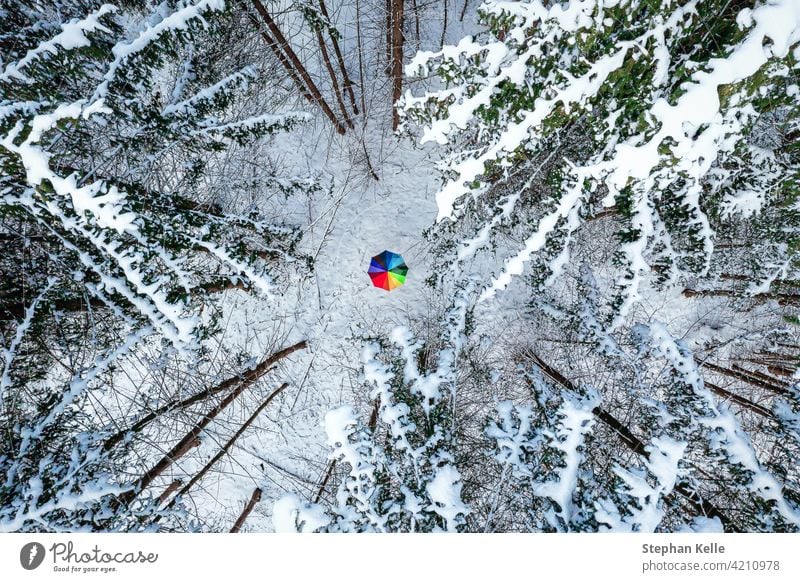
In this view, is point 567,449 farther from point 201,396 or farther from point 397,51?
point 397,51

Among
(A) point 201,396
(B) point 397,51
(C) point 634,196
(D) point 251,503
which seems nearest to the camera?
(C) point 634,196

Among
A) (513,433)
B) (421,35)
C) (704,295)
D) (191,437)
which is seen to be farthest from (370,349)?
(421,35)

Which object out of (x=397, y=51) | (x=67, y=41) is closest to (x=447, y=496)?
(x=67, y=41)

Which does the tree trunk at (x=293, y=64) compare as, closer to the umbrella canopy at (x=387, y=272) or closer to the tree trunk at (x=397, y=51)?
the tree trunk at (x=397, y=51)

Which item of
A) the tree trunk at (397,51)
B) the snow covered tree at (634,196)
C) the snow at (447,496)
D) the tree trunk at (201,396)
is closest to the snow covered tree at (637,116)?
the snow covered tree at (634,196)

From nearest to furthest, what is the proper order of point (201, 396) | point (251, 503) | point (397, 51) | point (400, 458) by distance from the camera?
point (400, 458)
point (201, 396)
point (397, 51)
point (251, 503)

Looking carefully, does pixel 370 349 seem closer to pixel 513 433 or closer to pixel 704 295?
pixel 513 433
